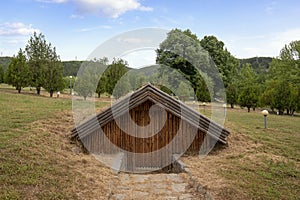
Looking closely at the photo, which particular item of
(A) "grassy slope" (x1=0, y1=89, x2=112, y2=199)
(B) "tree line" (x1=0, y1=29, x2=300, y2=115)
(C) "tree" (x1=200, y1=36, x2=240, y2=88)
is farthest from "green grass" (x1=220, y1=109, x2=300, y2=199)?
(C) "tree" (x1=200, y1=36, x2=240, y2=88)

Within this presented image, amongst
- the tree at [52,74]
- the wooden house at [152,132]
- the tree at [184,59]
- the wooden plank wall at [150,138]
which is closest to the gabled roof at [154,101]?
the wooden house at [152,132]

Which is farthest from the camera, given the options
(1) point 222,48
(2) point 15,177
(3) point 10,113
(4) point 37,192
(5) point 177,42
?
(1) point 222,48

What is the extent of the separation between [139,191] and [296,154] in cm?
464

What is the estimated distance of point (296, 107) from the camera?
80.1 ft

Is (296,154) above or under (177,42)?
under

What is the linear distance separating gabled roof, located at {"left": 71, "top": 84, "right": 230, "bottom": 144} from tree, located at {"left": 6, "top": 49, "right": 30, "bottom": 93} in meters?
19.1

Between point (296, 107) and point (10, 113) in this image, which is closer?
point (10, 113)

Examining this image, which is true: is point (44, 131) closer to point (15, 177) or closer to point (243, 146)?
point (15, 177)

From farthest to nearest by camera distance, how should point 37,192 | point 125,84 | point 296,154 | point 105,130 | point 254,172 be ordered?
point 125,84
point 105,130
point 296,154
point 254,172
point 37,192

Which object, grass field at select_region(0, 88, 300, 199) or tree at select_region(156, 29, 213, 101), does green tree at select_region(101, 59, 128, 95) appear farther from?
grass field at select_region(0, 88, 300, 199)

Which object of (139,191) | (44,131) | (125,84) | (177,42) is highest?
(177,42)

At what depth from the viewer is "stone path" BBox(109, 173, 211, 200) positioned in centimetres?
502

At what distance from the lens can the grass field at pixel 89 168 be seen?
187 inches

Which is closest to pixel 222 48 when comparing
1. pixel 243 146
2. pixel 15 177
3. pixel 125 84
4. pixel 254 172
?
pixel 125 84
